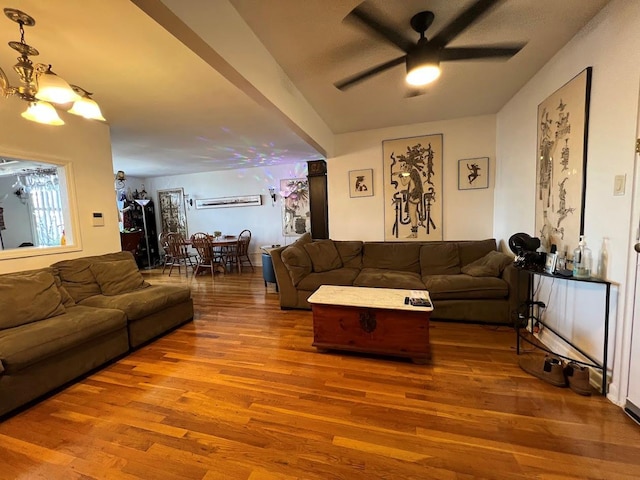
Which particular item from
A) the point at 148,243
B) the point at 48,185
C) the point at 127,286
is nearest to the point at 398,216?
the point at 127,286

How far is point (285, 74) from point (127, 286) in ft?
8.83

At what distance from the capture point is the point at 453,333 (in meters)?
2.61

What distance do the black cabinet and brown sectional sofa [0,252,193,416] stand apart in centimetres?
403

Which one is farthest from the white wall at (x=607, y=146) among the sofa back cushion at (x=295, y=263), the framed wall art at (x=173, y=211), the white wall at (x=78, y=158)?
the framed wall art at (x=173, y=211)

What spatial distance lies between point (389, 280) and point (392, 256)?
70 cm

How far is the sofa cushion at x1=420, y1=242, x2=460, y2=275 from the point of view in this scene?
3383mm

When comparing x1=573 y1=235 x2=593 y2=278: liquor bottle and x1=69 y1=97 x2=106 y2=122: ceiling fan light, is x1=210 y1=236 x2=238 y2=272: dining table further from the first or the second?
x1=573 y1=235 x2=593 y2=278: liquor bottle

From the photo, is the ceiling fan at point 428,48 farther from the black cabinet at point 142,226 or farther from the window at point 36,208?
the black cabinet at point 142,226

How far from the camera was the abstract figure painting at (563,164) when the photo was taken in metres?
1.94

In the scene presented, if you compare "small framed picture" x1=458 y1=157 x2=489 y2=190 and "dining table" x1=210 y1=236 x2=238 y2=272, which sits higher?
"small framed picture" x1=458 y1=157 x2=489 y2=190

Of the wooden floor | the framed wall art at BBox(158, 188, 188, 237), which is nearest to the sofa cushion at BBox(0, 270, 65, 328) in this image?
the wooden floor

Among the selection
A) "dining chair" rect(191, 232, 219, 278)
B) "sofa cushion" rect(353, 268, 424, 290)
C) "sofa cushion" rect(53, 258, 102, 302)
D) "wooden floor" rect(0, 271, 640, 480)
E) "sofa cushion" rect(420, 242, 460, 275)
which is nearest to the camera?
"wooden floor" rect(0, 271, 640, 480)

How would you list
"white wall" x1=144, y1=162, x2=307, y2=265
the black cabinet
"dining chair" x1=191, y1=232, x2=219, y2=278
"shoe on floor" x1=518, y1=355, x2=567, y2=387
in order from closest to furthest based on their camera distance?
"shoe on floor" x1=518, y1=355, x2=567, y2=387
"dining chair" x1=191, y1=232, x2=219, y2=278
"white wall" x1=144, y1=162, x2=307, y2=265
the black cabinet

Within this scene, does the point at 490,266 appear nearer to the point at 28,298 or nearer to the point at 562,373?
the point at 562,373
